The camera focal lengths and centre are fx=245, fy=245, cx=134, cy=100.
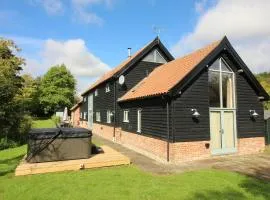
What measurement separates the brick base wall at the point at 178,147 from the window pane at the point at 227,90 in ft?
7.59

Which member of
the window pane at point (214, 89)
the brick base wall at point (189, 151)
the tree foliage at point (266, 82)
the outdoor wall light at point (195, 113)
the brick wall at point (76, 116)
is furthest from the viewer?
the brick wall at point (76, 116)

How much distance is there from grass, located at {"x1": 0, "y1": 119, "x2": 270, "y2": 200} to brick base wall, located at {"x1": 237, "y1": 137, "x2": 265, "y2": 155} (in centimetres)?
498

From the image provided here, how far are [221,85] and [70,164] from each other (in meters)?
9.60

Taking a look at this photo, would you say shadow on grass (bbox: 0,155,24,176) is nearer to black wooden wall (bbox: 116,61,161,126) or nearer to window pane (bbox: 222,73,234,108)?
black wooden wall (bbox: 116,61,161,126)

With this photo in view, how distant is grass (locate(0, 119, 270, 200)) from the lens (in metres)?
7.68

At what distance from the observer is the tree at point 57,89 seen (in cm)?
5981

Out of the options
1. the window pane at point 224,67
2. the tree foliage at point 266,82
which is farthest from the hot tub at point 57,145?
the tree foliage at point 266,82

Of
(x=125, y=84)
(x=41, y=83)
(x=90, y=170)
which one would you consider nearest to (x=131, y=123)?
(x=125, y=84)

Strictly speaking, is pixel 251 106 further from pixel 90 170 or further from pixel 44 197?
pixel 44 197

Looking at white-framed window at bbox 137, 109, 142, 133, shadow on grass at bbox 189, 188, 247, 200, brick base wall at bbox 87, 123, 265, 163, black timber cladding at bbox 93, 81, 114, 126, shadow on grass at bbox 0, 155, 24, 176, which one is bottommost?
shadow on grass at bbox 189, 188, 247, 200

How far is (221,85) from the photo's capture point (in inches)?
575

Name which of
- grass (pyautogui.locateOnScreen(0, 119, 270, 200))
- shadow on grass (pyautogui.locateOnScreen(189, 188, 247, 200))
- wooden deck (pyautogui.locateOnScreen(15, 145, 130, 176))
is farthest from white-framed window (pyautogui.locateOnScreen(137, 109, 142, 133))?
shadow on grass (pyautogui.locateOnScreen(189, 188, 247, 200))

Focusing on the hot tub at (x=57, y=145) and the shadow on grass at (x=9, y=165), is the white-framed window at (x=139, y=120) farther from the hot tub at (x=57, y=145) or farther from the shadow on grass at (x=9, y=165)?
the shadow on grass at (x=9, y=165)

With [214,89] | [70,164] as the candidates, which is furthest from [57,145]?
[214,89]
